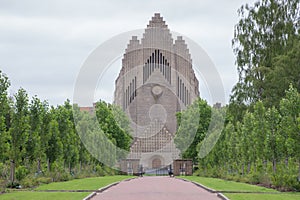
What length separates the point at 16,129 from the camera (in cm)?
2898

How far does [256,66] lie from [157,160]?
3321 centimetres

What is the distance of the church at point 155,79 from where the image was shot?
3477 inches

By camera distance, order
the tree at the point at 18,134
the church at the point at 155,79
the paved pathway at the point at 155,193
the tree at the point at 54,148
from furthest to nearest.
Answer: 1. the church at the point at 155,79
2. the tree at the point at 54,148
3. the tree at the point at 18,134
4. the paved pathway at the point at 155,193

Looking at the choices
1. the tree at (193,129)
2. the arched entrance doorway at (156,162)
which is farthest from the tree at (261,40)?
the arched entrance doorway at (156,162)

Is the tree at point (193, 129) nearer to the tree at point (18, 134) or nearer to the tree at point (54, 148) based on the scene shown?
the tree at point (54, 148)

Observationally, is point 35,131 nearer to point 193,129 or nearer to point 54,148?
point 54,148

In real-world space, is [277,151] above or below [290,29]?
below

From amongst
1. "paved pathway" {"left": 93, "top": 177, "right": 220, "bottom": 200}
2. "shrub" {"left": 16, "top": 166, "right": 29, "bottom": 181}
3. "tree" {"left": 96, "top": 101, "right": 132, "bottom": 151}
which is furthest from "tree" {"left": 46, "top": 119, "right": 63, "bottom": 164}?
"tree" {"left": 96, "top": 101, "right": 132, "bottom": 151}

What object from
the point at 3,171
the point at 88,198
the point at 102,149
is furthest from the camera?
the point at 102,149

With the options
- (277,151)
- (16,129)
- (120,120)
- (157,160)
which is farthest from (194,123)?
(16,129)

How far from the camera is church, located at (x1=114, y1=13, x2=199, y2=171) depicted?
8831cm

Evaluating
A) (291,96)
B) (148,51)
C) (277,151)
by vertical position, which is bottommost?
(277,151)

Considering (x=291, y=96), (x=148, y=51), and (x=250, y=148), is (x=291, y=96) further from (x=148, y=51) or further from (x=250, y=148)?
(x=148, y=51)

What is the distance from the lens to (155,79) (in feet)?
296
